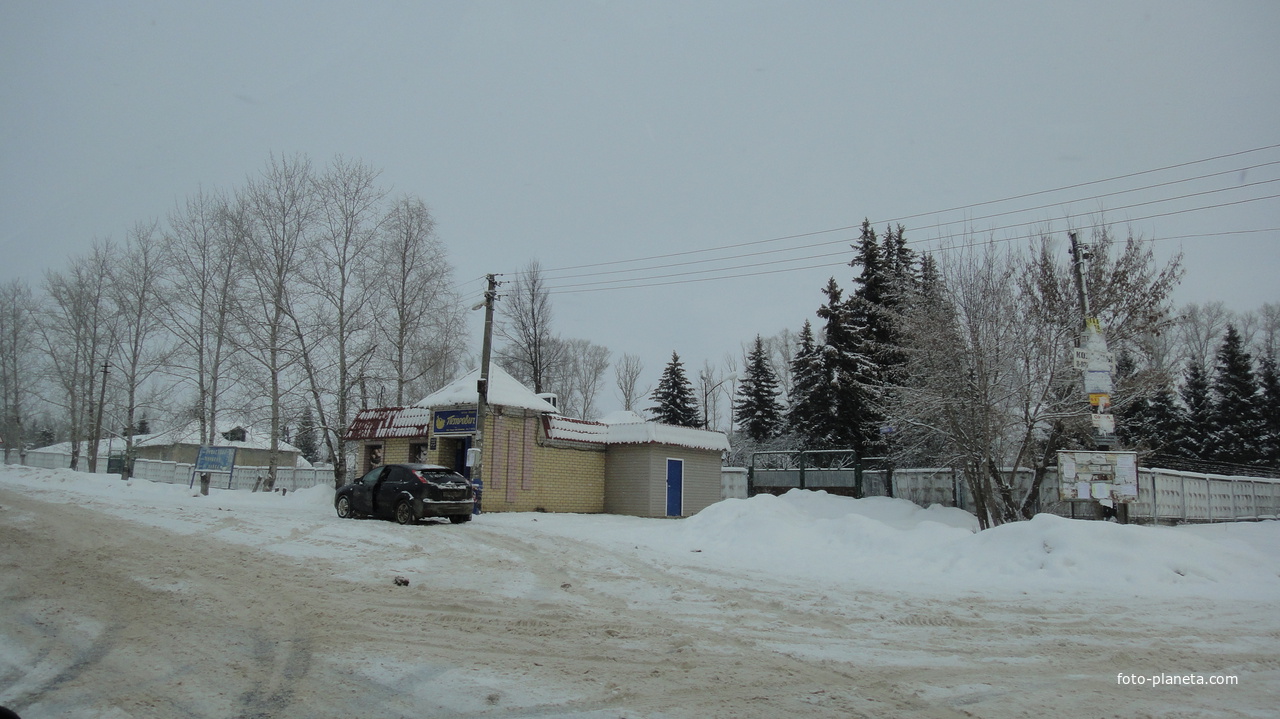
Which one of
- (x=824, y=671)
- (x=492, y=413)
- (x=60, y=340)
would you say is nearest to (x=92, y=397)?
(x=60, y=340)

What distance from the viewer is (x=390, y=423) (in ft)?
86.4

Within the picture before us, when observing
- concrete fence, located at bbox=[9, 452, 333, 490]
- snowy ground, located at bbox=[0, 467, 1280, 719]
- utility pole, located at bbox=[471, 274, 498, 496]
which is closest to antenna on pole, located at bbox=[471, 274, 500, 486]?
utility pole, located at bbox=[471, 274, 498, 496]

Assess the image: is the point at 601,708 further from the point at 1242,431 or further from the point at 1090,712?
the point at 1242,431

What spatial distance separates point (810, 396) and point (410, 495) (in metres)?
20.0

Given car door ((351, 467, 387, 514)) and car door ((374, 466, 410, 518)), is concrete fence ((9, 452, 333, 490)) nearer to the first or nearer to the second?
car door ((351, 467, 387, 514))

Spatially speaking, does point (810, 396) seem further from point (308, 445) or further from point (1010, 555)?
point (308, 445)

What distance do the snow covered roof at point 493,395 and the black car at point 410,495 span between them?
528cm

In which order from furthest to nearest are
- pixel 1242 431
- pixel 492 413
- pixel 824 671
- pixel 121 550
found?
pixel 1242 431 → pixel 492 413 → pixel 121 550 → pixel 824 671

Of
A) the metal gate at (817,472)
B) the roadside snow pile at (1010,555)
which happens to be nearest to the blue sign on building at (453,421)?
the roadside snow pile at (1010,555)

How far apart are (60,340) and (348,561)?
4280cm

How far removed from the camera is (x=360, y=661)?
5.79 metres

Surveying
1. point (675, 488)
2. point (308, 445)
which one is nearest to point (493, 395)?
point (675, 488)

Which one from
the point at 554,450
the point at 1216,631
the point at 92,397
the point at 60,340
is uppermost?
the point at 60,340

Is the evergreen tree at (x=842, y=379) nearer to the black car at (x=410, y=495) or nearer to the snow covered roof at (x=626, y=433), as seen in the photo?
the snow covered roof at (x=626, y=433)
